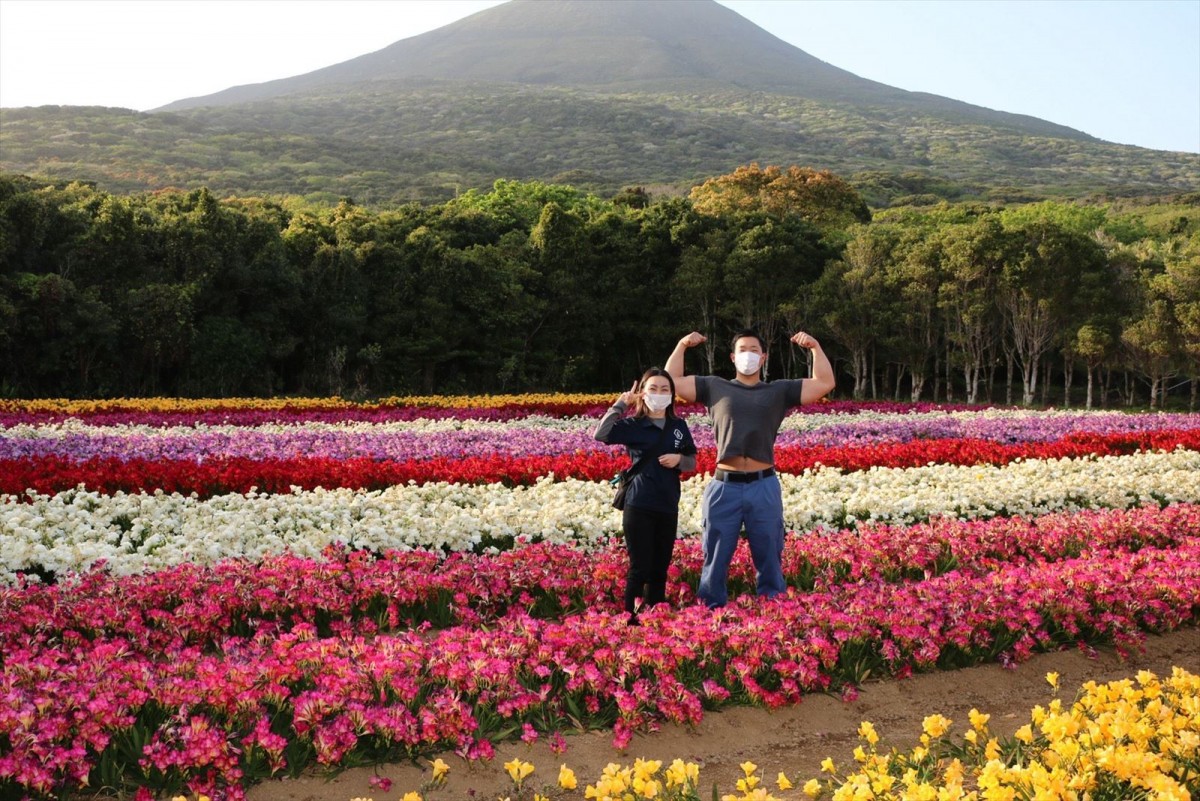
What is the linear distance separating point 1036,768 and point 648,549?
120 inches

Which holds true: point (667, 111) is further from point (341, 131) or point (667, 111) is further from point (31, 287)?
A: point (31, 287)

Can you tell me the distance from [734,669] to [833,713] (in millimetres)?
582

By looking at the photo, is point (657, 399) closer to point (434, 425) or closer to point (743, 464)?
point (743, 464)

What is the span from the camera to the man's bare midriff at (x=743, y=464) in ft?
20.4

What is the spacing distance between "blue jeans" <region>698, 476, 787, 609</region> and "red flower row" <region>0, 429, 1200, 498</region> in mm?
5095

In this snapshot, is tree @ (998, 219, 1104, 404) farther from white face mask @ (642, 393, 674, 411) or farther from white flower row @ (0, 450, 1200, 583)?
white face mask @ (642, 393, 674, 411)

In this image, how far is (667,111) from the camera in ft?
468

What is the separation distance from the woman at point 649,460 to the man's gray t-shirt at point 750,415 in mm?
227

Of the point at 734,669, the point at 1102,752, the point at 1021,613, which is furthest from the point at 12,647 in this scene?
the point at 1021,613

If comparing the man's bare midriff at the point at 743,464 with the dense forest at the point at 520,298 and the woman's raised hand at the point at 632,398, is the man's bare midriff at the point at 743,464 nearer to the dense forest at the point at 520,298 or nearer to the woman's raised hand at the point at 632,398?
the woman's raised hand at the point at 632,398

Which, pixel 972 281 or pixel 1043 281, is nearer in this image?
pixel 1043 281

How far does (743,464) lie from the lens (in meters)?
6.23

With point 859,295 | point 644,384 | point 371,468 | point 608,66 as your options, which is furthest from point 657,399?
point 608,66

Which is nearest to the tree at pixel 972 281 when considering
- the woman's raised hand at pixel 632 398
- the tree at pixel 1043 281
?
the tree at pixel 1043 281
